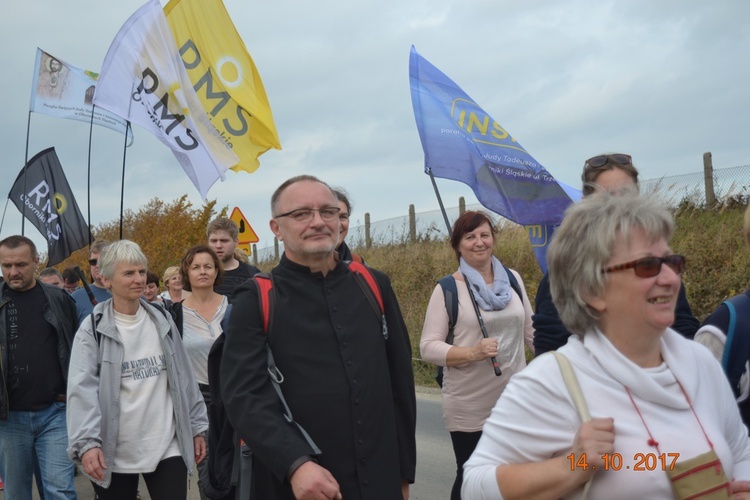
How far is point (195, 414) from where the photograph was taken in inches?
209

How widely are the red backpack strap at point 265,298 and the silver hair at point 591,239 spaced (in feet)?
4.53

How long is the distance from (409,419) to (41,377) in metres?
3.40

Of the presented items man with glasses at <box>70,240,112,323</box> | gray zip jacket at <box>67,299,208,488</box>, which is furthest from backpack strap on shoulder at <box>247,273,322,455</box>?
man with glasses at <box>70,240,112,323</box>

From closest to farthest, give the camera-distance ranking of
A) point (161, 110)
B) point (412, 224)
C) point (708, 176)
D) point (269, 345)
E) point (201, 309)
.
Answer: point (269, 345)
point (201, 309)
point (161, 110)
point (708, 176)
point (412, 224)

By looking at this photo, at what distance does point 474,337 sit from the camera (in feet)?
17.6

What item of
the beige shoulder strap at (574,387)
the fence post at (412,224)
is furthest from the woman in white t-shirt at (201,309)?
the fence post at (412,224)

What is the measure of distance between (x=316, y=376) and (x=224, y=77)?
6860 millimetres

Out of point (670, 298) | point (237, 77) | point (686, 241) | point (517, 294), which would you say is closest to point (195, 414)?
point (517, 294)

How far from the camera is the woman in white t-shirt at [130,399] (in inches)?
187

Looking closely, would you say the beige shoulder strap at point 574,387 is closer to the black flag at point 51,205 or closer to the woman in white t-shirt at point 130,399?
the woman in white t-shirt at point 130,399

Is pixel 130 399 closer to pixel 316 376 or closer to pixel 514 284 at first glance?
pixel 316 376
